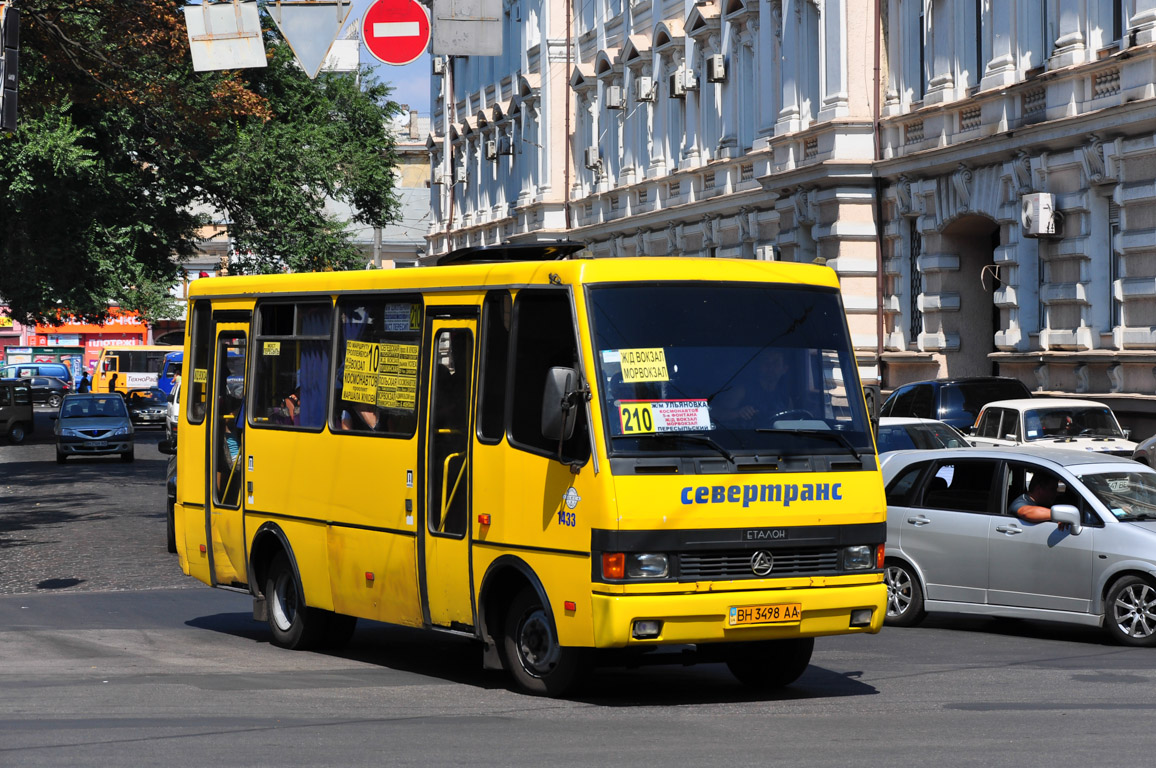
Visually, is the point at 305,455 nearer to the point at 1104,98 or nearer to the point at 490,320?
the point at 490,320

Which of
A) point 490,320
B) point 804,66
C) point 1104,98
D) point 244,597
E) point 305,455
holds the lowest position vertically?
point 244,597

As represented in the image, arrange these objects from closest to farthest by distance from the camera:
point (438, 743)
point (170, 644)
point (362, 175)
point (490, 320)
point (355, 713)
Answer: point (438, 743) < point (355, 713) < point (490, 320) < point (170, 644) < point (362, 175)

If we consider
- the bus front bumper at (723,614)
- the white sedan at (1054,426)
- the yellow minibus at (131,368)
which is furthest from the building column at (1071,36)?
the yellow minibus at (131,368)

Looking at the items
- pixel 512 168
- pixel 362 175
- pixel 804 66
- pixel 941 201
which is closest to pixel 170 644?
pixel 941 201

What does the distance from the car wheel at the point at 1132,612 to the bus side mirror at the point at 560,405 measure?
17.2ft

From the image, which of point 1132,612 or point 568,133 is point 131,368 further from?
point 1132,612

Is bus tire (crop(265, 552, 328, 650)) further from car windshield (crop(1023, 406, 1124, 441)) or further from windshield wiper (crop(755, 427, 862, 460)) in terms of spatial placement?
car windshield (crop(1023, 406, 1124, 441))

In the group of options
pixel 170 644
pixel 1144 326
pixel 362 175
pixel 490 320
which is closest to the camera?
pixel 490 320

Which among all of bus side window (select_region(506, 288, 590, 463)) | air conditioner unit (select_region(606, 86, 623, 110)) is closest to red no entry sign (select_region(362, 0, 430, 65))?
bus side window (select_region(506, 288, 590, 463))

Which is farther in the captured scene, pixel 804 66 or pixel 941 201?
pixel 804 66

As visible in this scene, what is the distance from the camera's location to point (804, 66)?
33.3 m

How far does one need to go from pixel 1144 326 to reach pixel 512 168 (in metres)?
30.7

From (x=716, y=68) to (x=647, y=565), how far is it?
28.5 m

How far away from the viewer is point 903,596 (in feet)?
46.1
